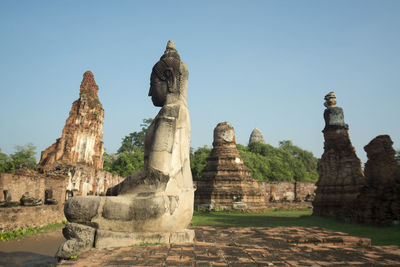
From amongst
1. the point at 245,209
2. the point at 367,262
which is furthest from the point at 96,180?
the point at 367,262

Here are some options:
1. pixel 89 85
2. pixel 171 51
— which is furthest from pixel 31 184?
pixel 89 85

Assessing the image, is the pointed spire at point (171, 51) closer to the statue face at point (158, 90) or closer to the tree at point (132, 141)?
the statue face at point (158, 90)

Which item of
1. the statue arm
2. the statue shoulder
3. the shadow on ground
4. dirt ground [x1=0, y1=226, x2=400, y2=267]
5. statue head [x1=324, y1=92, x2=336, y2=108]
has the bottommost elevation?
the shadow on ground

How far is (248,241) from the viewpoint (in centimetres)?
362

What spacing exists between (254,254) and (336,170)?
10.4 meters

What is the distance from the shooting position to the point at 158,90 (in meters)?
3.92

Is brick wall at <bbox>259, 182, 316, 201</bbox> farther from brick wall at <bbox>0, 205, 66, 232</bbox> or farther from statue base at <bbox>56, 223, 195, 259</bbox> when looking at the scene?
statue base at <bbox>56, 223, 195, 259</bbox>

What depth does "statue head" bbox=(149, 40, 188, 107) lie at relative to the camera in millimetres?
3904

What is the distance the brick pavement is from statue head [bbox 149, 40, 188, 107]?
6.02 feet

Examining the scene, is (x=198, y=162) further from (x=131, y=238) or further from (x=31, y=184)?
(x=131, y=238)

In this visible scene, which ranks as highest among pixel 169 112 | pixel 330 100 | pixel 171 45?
pixel 330 100

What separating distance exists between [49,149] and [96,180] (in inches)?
344

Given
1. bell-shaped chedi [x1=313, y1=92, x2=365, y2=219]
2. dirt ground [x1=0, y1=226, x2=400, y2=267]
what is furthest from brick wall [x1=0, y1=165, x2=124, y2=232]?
bell-shaped chedi [x1=313, y1=92, x2=365, y2=219]

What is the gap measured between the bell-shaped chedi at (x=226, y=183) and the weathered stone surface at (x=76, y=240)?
475 inches
